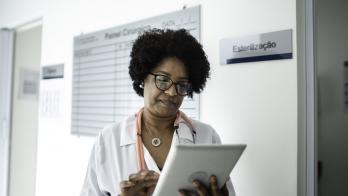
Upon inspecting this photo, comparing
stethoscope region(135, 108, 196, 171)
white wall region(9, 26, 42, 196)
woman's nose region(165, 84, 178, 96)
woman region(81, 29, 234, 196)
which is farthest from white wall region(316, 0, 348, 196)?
white wall region(9, 26, 42, 196)

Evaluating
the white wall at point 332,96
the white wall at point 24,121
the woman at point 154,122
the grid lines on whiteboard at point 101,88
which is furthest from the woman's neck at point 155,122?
the white wall at point 24,121

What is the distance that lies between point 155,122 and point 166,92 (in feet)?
0.64

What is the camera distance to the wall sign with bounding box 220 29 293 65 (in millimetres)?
1269

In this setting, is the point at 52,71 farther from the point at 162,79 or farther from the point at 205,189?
the point at 205,189

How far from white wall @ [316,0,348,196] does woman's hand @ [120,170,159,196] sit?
832 mm

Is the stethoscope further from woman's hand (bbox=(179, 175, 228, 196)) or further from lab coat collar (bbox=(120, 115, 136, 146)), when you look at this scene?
woman's hand (bbox=(179, 175, 228, 196))

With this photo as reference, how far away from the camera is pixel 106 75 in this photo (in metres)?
2.07

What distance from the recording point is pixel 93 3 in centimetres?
219

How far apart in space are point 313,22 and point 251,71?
0.35 meters

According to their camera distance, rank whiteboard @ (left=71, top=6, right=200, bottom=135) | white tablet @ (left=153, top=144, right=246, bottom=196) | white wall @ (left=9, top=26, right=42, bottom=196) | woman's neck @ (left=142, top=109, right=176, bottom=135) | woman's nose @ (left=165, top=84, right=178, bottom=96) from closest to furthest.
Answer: white tablet @ (left=153, top=144, right=246, bottom=196) → woman's nose @ (left=165, top=84, right=178, bottom=96) → woman's neck @ (left=142, top=109, right=176, bottom=135) → whiteboard @ (left=71, top=6, right=200, bottom=135) → white wall @ (left=9, top=26, right=42, bottom=196)

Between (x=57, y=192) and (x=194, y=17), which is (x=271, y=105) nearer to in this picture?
(x=194, y=17)

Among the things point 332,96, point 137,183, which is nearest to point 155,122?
point 137,183

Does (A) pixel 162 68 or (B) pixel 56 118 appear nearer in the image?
(A) pixel 162 68

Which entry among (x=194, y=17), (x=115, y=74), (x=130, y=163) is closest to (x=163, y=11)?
(x=194, y=17)
